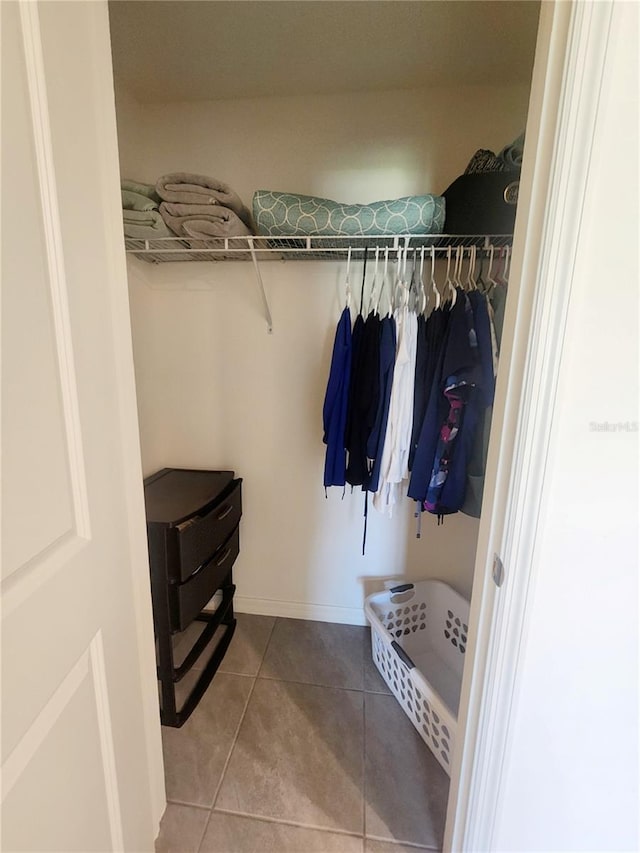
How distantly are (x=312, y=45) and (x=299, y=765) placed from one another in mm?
2413

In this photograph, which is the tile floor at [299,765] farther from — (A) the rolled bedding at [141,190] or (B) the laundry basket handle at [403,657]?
(A) the rolled bedding at [141,190]

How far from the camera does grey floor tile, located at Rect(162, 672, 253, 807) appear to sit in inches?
51.9

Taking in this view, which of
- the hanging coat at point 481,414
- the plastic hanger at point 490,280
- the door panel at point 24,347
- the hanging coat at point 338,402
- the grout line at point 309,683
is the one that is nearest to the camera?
the door panel at point 24,347

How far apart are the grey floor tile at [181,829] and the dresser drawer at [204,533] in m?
0.66

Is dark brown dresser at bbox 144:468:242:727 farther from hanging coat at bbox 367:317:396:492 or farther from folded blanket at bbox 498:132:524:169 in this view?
folded blanket at bbox 498:132:524:169

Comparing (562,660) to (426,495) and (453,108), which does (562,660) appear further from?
(453,108)

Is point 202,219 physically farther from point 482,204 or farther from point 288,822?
point 288,822

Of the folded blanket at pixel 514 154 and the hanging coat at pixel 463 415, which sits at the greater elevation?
the folded blanket at pixel 514 154

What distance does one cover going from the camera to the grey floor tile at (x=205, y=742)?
132 centimetres

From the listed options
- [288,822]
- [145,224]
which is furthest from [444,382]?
[288,822]

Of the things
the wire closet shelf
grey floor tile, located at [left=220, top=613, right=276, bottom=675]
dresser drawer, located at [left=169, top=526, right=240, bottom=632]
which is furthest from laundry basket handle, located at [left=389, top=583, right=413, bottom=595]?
the wire closet shelf

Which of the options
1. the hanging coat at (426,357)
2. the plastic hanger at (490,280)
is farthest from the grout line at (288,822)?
the plastic hanger at (490,280)

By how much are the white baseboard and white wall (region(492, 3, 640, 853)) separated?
3.81ft

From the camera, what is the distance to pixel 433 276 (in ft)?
5.28
